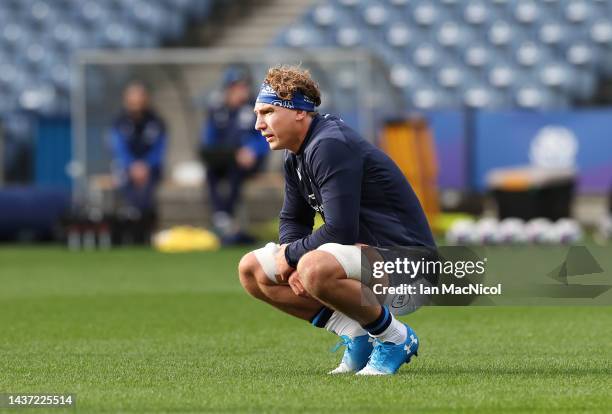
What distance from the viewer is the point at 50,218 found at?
17.6m

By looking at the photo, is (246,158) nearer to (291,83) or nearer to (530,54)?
(530,54)

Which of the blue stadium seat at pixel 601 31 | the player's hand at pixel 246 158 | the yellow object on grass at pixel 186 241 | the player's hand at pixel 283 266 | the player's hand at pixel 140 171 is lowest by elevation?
the yellow object on grass at pixel 186 241

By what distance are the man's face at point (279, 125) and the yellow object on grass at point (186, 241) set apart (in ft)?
34.6

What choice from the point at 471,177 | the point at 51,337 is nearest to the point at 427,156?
the point at 471,177

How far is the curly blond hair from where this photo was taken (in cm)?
544

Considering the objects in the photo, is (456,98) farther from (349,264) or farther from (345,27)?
(349,264)

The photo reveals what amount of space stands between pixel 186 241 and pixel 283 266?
10.8 m

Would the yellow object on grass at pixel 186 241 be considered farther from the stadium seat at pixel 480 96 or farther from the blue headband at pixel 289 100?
the blue headband at pixel 289 100

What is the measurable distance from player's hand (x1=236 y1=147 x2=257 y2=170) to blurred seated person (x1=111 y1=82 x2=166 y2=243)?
120cm

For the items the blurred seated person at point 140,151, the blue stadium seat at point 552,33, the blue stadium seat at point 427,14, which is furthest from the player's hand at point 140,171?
the blue stadium seat at point 552,33

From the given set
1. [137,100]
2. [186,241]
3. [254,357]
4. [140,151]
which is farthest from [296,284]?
[140,151]

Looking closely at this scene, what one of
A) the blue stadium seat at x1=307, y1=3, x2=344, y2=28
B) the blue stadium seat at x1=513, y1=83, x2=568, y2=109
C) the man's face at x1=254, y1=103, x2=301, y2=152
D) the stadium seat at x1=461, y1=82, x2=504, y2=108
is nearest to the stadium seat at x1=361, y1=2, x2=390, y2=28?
the blue stadium seat at x1=307, y1=3, x2=344, y2=28

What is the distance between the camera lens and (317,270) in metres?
5.23

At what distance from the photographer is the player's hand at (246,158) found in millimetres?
16422
